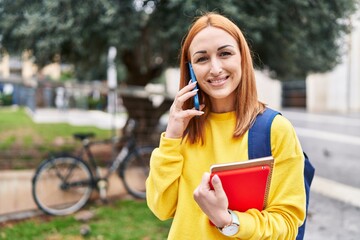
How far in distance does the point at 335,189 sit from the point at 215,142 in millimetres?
4740

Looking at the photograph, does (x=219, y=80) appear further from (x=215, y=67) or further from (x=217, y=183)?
(x=217, y=183)

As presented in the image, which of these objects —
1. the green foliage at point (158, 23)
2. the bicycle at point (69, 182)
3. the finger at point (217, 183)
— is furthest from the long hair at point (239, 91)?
the bicycle at point (69, 182)

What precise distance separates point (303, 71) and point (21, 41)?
5.65 m

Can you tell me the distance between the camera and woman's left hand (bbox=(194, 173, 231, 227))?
3.53 feet

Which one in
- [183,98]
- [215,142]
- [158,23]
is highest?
[158,23]

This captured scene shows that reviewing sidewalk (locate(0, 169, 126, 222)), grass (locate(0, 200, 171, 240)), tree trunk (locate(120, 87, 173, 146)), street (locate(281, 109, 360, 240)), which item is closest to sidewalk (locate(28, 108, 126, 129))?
street (locate(281, 109, 360, 240))

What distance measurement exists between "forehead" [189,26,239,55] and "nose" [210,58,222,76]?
1.7 inches

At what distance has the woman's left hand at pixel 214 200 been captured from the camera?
3.53 feet

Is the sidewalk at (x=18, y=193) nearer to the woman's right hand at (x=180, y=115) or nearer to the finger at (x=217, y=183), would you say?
the woman's right hand at (x=180, y=115)

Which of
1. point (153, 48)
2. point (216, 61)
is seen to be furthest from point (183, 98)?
point (153, 48)

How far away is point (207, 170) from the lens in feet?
4.26

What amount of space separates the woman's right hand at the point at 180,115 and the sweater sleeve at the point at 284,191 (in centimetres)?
27

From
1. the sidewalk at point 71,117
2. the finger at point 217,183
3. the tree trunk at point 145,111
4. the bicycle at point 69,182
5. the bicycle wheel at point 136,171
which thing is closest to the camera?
the finger at point 217,183

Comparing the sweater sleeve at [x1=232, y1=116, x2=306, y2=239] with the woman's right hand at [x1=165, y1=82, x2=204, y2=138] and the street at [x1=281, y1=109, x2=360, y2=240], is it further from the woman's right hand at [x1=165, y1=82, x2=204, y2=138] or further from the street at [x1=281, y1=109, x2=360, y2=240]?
the street at [x1=281, y1=109, x2=360, y2=240]
